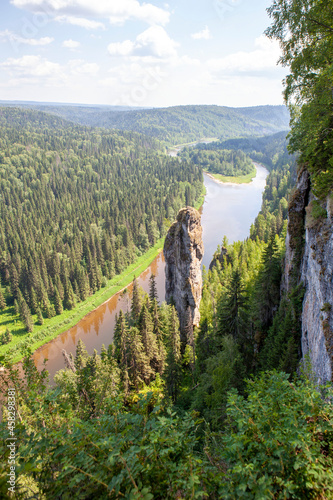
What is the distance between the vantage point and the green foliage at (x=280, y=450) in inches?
160

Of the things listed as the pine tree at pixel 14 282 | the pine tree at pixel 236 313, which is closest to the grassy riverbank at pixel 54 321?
the pine tree at pixel 14 282

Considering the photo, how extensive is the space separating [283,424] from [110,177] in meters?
177

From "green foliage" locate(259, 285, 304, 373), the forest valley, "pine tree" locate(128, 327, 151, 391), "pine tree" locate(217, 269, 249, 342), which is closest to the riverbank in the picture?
the forest valley

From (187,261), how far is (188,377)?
46.0ft

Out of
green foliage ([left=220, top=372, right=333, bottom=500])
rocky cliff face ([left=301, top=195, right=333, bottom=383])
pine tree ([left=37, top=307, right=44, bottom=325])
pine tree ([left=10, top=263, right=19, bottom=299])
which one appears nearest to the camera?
green foliage ([left=220, top=372, right=333, bottom=500])

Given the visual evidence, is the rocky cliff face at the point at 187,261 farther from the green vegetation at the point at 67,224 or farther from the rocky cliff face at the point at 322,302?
the green vegetation at the point at 67,224

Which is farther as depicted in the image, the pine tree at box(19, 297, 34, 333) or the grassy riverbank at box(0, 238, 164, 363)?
the pine tree at box(19, 297, 34, 333)

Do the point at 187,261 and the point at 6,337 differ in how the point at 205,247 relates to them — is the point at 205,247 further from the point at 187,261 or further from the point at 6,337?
the point at 6,337

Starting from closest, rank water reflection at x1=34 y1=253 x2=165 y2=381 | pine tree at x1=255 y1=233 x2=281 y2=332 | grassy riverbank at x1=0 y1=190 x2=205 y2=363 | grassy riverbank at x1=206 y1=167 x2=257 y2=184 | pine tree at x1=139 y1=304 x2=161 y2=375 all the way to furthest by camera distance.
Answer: pine tree at x1=255 y1=233 x2=281 y2=332, pine tree at x1=139 y1=304 x2=161 y2=375, water reflection at x1=34 y1=253 x2=165 y2=381, grassy riverbank at x1=0 y1=190 x2=205 y2=363, grassy riverbank at x1=206 y1=167 x2=257 y2=184

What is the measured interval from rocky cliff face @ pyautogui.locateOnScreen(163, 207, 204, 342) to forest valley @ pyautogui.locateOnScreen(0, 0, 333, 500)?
82.1 inches

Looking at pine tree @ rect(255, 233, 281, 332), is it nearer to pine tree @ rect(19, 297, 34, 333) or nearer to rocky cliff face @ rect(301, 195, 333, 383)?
rocky cliff face @ rect(301, 195, 333, 383)

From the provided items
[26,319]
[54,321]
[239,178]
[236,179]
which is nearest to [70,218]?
[54,321]

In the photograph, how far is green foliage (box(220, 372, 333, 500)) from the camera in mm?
4074

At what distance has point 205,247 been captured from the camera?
85438 mm
